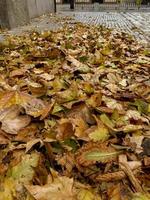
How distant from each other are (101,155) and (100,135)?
0.19 meters

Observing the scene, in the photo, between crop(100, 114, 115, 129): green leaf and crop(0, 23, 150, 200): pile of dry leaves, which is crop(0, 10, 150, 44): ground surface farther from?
crop(100, 114, 115, 129): green leaf

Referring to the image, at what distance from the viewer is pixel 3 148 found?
1.68 m

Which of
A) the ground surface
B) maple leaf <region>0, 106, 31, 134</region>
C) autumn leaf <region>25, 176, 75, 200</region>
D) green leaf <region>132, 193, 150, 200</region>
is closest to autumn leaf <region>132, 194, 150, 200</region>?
green leaf <region>132, 193, 150, 200</region>

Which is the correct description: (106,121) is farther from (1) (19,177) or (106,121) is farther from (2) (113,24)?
(2) (113,24)

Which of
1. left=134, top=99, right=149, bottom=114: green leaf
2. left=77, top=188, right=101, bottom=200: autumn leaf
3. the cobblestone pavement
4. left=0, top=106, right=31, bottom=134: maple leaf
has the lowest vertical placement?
the cobblestone pavement

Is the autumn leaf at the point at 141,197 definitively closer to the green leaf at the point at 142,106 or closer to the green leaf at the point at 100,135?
the green leaf at the point at 100,135

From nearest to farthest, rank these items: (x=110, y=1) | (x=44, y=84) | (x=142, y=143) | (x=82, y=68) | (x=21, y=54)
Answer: (x=142, y=143), (x=44, y=84), (x=82, y=68), (x=21, y=54), (x=110, y=1)

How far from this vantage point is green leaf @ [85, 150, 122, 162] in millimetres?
1609

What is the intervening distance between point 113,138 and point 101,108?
298 mm

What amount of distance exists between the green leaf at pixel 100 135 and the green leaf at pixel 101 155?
0.44 ft

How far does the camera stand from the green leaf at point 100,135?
1.78 meters

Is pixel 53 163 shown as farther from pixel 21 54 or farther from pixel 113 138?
pixel 21 54

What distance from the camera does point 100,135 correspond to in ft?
5.91

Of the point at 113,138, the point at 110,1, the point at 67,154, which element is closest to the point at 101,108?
the point at 113,138
